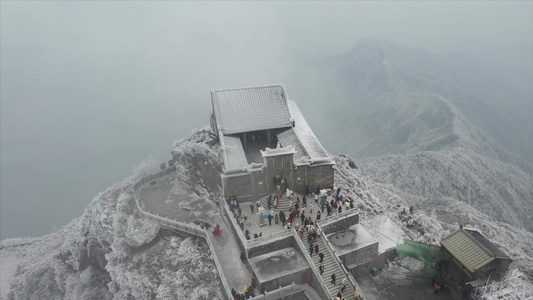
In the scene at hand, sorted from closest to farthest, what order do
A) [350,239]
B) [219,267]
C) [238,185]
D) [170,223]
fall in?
1. [219,267]
2. [350,239]
3. [238,185]
4. [170,223]

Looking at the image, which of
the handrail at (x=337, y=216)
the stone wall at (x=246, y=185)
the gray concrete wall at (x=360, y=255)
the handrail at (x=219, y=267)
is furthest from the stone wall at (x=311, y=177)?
the handrail at (x=219, y=267)

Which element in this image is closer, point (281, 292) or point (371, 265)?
point (281, 292)

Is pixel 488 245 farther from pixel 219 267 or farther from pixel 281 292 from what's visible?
pixel 219 267

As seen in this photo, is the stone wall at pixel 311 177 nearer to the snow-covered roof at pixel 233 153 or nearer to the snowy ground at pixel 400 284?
the snow-covered roof at pixel 233 153

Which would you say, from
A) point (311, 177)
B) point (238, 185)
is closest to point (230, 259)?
point (238, 185)

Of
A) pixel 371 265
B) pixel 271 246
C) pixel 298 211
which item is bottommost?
pixel 371 265

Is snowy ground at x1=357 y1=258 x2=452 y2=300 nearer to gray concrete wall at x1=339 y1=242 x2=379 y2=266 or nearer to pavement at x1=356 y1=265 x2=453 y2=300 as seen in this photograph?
pavement at x1=356 y1=265 x2=453 y2=300

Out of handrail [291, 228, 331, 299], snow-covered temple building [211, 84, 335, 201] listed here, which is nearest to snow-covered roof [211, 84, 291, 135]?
snow-covered temple building [211, 84, 335, 201]
